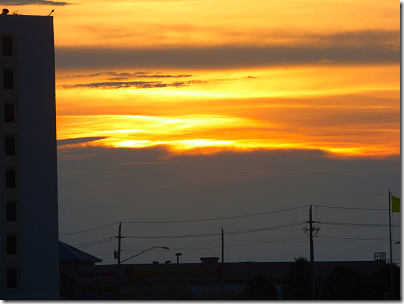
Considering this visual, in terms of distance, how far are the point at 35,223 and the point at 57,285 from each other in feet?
17.3

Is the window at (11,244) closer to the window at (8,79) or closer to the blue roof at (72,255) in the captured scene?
the window at (8,79)

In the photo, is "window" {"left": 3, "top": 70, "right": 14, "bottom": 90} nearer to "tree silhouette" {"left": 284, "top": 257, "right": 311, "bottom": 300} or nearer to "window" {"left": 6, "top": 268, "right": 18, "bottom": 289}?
"window" {"left": 6, "top": 268, "right": 18, "bottom": 289}

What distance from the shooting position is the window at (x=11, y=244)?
49.1 metres

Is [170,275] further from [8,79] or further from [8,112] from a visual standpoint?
[8,79]

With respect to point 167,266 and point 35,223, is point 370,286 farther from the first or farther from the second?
point 35,223

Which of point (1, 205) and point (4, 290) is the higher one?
point (1, 205)

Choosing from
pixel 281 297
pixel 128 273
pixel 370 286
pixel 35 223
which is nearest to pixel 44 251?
pixel 35 223

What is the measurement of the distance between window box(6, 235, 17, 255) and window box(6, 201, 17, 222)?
1.39 meters

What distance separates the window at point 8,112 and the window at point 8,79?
4.59 ft

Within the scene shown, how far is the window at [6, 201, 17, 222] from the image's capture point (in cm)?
4903

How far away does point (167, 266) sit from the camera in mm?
107688

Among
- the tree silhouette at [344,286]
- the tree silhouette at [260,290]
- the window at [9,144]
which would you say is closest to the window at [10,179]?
the window at [9,144]

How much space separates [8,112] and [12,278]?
43.7ft

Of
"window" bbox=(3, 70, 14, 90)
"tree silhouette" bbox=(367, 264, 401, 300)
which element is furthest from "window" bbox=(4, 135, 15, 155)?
"tree silhouette" bbox=(367, 264, 401, 300)
